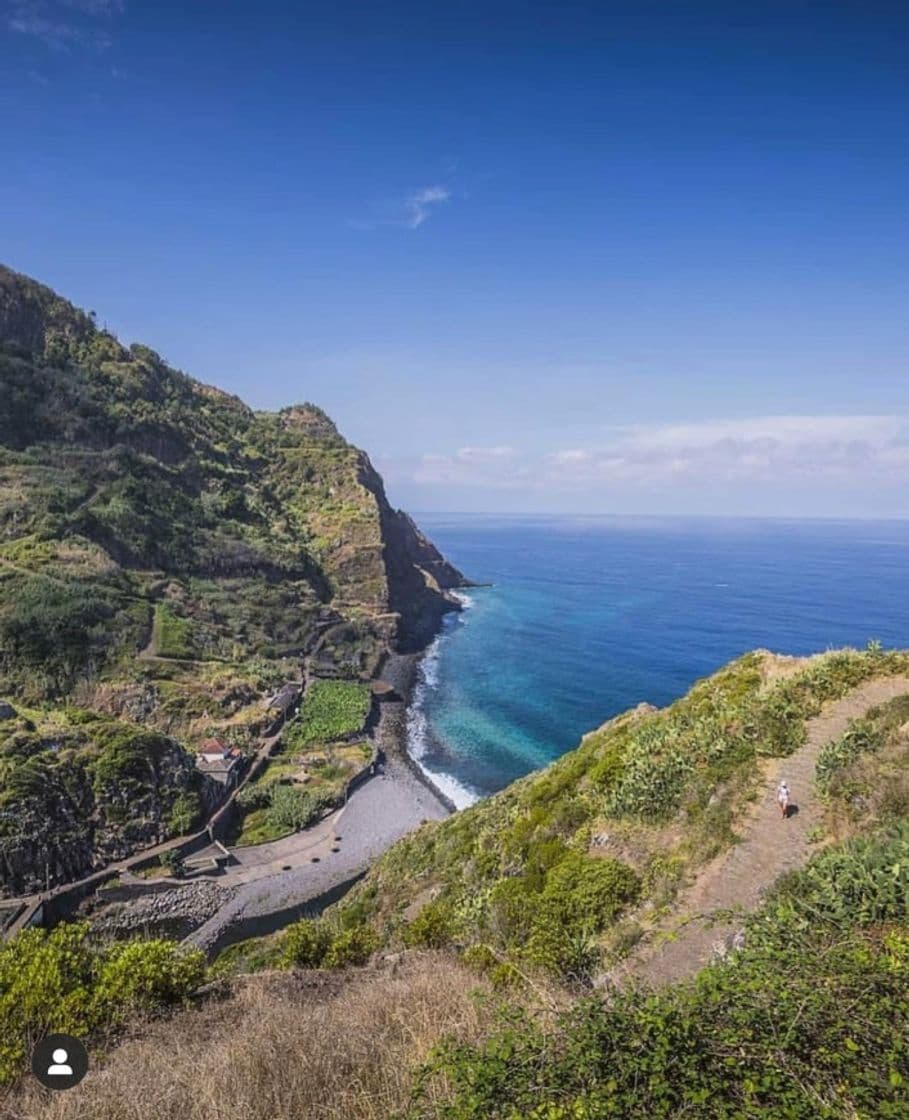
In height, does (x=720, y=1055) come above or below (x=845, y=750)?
above

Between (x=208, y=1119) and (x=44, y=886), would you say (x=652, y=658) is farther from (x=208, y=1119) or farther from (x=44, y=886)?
(x=208, y=1119)

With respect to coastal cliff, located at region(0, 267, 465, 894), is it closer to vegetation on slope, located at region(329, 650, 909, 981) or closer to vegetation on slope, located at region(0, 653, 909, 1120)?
vegetation on slope, located at region(329, 650, 909, 981)

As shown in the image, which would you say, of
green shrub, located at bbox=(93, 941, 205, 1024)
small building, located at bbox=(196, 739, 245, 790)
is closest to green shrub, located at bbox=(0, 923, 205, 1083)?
green shrub, located at bbox=(93, 941, 205, 1024)

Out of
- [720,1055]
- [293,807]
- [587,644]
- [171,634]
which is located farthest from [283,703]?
[720,1055]

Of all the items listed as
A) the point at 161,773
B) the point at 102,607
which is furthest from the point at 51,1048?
the point at 102,607

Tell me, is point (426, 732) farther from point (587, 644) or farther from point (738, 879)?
point (738, 879)

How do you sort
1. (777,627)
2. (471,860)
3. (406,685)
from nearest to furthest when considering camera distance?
(471,860)
(406,685)
(777,627)

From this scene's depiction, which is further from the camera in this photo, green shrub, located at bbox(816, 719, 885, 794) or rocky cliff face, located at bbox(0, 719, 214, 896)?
rocky cliff face, located at bbox(0, 719, 214, 896)
